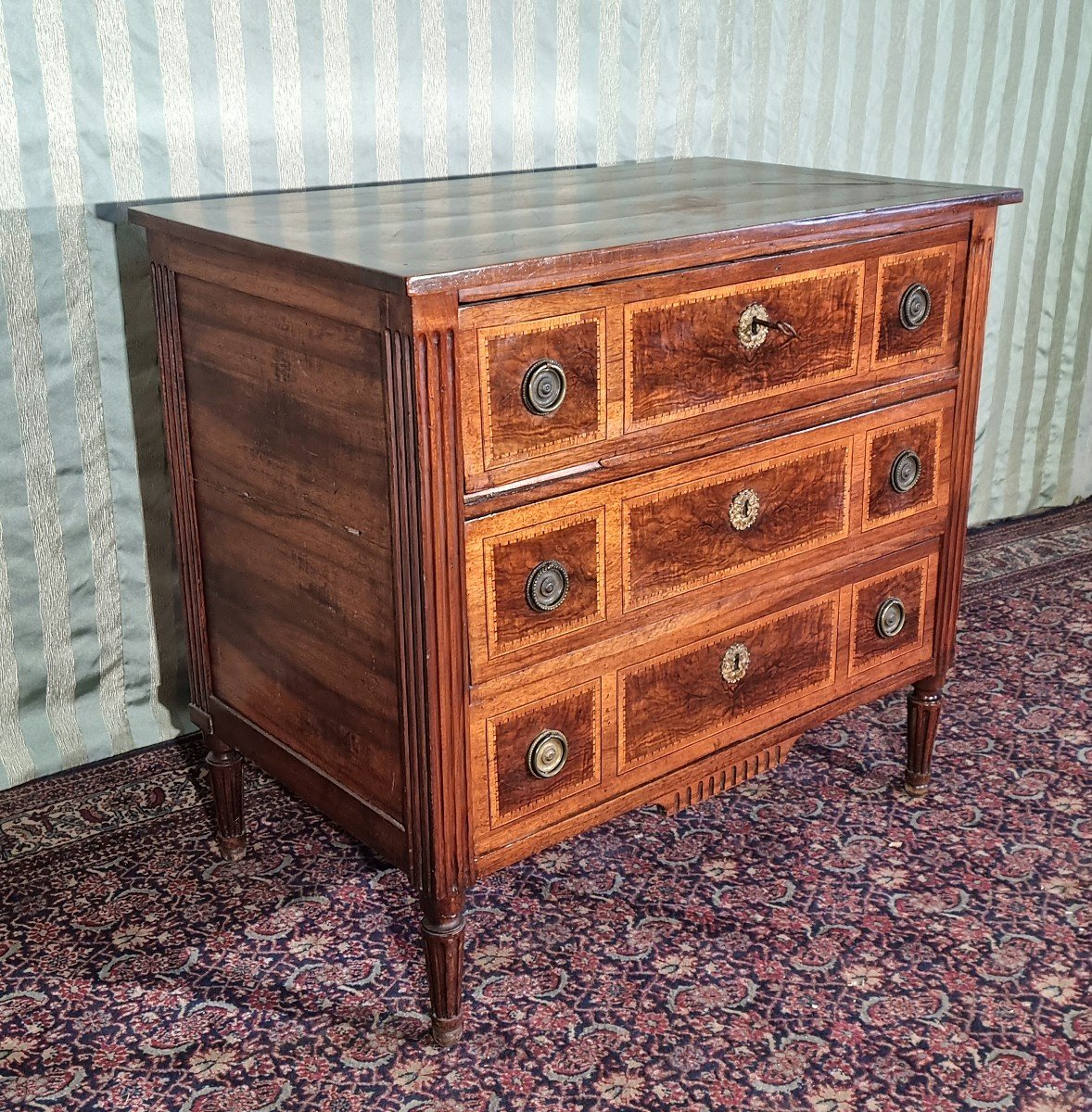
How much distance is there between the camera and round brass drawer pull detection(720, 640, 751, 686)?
1.95 m

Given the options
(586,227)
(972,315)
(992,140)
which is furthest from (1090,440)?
(586,227)

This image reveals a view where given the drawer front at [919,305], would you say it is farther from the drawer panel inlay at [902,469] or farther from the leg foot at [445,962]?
the leg foot at [445,962]

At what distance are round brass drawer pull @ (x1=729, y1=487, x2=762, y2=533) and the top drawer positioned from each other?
105mm

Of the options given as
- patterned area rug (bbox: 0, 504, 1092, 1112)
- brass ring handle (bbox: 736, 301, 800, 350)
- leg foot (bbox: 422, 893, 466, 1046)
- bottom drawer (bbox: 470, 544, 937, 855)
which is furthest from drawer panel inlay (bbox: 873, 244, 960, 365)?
leg foot (bbox: 422, 893, 466, 1046)

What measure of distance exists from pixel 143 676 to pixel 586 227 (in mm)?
1186

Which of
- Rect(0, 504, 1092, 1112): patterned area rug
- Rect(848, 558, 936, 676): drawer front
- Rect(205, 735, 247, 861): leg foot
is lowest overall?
Rect(0, 504, 1092, 1112): patterned area rug

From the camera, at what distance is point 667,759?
192 cm

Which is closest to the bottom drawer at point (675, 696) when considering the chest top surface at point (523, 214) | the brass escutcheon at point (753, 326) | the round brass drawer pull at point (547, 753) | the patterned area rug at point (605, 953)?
the round brass drawer pull at point (547, 753)

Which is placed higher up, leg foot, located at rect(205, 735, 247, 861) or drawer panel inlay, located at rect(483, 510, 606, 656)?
drawer panel inlay, located at rect(483, 510, 606, 656)

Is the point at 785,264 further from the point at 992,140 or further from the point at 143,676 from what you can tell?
the point at 992,140

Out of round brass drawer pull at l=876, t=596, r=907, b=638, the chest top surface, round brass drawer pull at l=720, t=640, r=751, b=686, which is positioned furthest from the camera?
round brass drawer pull at l=876, t=596, r=907, b=638

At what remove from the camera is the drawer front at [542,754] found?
5.60 ft

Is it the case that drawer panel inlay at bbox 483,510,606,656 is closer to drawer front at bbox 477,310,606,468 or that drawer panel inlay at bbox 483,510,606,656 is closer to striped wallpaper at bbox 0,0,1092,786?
drawer front at bbox 477,310,606,468


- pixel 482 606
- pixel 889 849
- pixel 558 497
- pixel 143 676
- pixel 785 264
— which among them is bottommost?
pixel 889 849
